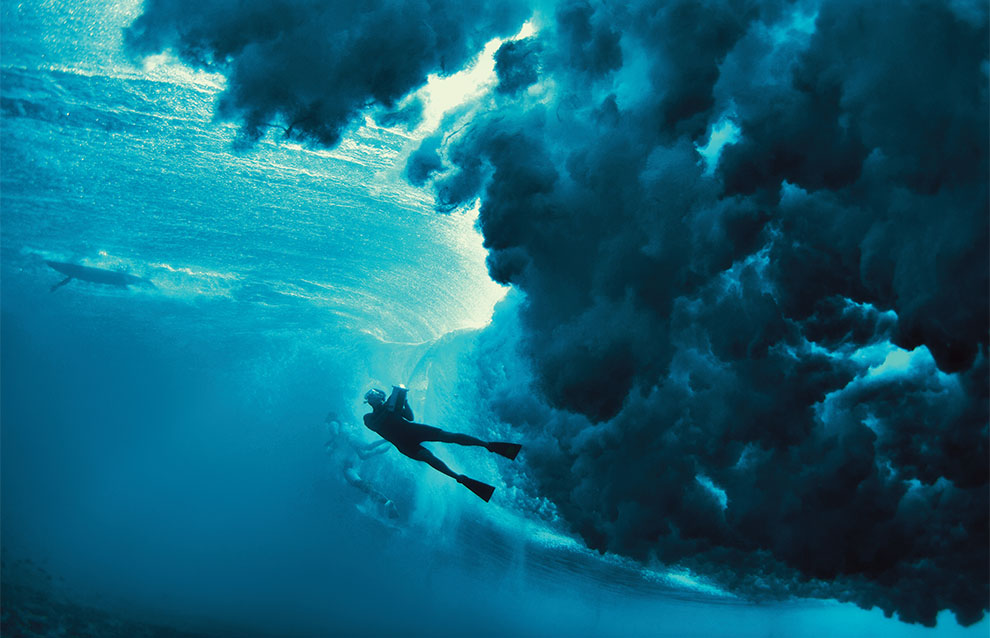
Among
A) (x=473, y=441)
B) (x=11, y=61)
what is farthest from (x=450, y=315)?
(x=11, y=61)

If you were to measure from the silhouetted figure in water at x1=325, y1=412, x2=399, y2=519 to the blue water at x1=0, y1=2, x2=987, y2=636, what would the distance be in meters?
0.18

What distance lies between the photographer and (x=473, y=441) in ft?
15.2

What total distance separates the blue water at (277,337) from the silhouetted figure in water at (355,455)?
183 mm

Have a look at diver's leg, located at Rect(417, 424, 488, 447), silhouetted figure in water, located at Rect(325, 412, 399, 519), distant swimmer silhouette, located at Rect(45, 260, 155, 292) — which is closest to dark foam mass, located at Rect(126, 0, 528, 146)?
diver's leg, located at Rect(417, 424, 488, 447)

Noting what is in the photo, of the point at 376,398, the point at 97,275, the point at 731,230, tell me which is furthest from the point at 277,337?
the point at 731,230

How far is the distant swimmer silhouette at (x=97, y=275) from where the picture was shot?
10.1 m

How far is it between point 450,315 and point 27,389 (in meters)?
18.8

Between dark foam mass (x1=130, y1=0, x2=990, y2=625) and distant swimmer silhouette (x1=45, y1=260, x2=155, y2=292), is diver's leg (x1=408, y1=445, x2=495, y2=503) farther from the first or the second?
distant swimmer silhouette (x1=45, y1=260, x2=155, y2=292)

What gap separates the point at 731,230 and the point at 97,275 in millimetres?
10644

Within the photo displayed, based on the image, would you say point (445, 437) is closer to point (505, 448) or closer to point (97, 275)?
point (505, 448)

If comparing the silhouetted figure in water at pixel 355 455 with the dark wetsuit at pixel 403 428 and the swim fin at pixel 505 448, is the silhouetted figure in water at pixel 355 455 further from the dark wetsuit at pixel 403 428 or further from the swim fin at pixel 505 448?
the swim fin at pixel 505 448

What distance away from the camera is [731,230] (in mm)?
3598

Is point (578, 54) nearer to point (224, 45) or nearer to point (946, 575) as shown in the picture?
point (224, 45)

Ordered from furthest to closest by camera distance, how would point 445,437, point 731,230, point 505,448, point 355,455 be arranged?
point 355,455 < point 445,437 < point 505,448 < point 731,230
